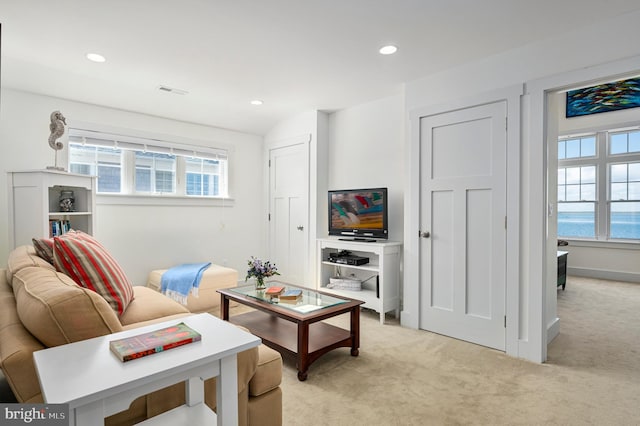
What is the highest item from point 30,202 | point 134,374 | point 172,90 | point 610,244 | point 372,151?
point 172,90

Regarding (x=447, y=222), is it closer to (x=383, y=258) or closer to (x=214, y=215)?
(x=383, y=258)

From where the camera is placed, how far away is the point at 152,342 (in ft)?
3.69

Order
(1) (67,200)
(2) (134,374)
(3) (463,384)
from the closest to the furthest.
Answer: (2) (134,374)
(3) (463,384)
(1) (67,200)

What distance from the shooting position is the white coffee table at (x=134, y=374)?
87 centimetres

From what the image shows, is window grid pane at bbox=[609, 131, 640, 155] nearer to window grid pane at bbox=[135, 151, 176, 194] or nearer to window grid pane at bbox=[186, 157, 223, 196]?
window grid pane at bbox=[186, 157, 223, 196]

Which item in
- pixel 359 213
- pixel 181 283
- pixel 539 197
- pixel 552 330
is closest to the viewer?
pixel 539 197

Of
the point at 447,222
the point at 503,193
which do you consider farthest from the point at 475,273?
the point at 503,193

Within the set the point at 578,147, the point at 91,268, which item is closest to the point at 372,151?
the point at 91,268

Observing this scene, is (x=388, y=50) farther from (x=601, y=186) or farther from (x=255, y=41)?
(x=601, y=186)

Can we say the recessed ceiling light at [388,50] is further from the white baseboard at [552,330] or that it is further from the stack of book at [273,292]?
the white baseboard at [552,330]

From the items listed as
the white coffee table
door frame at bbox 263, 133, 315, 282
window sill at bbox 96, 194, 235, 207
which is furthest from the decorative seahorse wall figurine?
the white coffee table

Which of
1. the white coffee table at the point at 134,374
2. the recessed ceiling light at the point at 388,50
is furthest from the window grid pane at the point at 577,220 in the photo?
the white coffee table at the point at 134,374

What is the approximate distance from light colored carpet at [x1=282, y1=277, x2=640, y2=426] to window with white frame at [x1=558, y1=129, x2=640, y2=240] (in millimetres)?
3274

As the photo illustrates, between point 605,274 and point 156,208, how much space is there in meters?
6.93
